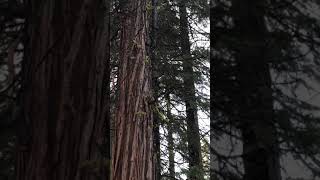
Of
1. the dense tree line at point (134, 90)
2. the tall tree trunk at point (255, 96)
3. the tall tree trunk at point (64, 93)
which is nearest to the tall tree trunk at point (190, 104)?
the dense tree line at point (134, 90)

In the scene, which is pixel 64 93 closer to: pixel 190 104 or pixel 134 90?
pixel 134 90

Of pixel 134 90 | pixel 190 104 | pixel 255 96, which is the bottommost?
pixel 255 96

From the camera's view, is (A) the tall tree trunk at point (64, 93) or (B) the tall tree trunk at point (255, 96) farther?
(B) the tall tree trunk at point (255, 96)

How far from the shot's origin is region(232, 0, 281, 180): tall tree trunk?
108 inches

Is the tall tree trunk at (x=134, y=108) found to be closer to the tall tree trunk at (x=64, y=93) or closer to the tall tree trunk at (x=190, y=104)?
the tall tree trunk at (x=64, y=93)

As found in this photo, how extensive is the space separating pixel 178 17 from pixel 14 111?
23.8 feet

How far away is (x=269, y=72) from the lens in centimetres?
288

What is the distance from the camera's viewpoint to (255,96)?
2.85 metres

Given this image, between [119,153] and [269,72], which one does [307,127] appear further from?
[119,153]

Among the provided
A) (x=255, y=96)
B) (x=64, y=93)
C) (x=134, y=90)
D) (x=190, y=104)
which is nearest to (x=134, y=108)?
(x=134, y=90)

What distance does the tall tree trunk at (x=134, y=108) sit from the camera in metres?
3.64

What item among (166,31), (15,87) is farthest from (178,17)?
(15,87)

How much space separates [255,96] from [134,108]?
134cm

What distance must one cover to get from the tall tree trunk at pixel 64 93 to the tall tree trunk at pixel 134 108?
2239 mm
